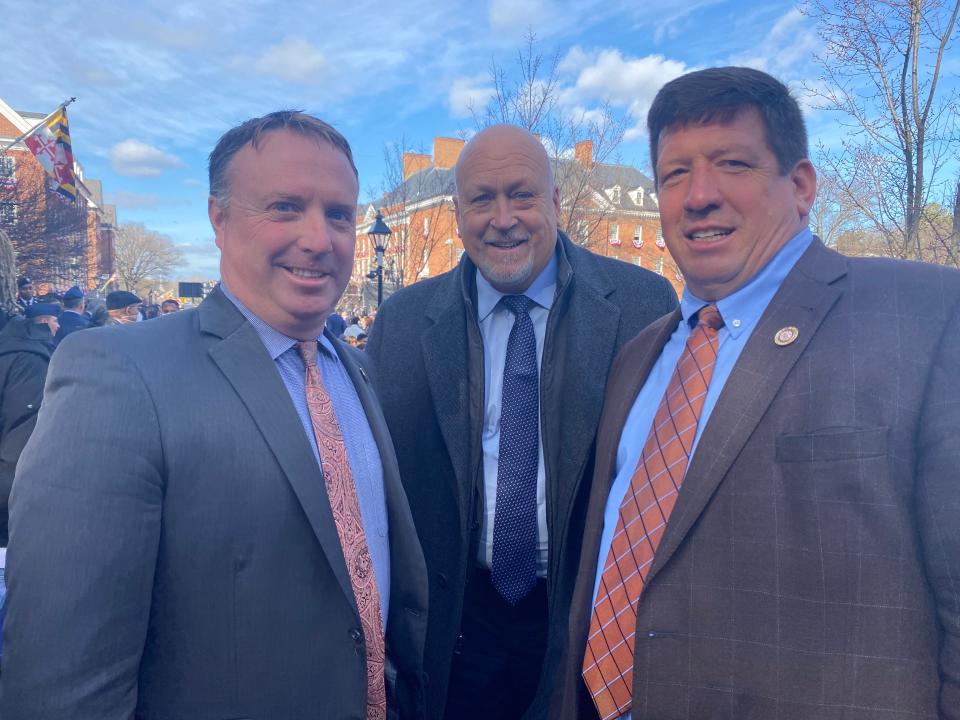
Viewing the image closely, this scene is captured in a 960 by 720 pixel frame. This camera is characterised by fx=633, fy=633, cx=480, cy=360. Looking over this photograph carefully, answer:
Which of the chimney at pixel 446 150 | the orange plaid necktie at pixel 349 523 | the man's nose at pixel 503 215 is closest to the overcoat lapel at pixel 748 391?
the orange plaid necktie at pixel 349 523

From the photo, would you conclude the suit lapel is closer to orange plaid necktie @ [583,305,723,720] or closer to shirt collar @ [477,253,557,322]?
orange plaid necktie @ [583,305,723,720]

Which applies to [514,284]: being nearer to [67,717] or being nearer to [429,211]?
[67,717]

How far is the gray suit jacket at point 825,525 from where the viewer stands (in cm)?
141

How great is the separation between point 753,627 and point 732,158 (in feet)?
4.25

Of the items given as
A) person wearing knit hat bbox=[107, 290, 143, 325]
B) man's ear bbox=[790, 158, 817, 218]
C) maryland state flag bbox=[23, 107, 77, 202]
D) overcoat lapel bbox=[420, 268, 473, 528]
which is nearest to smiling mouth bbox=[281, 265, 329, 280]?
overcoat lapel bbox=[420, 268, 473, 528]

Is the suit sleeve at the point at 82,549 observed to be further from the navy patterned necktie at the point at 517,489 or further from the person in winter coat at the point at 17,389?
the person in winter coat at the point at 17,389

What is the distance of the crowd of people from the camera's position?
4.58 feet

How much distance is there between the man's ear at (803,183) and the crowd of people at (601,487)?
0.02 meters

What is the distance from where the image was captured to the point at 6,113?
36.3 m

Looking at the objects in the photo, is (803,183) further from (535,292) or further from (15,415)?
(15,415)

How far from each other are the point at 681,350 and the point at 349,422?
1.11 meters

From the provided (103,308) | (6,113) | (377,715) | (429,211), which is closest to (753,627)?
(377,715)

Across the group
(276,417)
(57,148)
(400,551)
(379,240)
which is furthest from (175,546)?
(57,148)

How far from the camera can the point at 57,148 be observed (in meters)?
16.5
